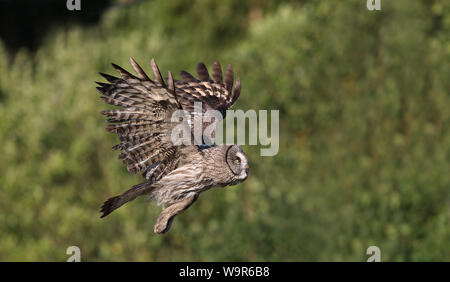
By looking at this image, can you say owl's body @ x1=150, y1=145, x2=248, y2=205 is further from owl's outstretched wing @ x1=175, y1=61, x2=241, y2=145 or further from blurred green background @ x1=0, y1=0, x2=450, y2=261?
blurred green background @ x1=0, y1=0, x2=450, y2=261

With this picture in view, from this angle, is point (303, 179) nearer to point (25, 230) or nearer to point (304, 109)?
point (304, 109)

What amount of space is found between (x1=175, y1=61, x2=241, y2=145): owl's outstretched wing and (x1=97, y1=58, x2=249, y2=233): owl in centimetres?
65

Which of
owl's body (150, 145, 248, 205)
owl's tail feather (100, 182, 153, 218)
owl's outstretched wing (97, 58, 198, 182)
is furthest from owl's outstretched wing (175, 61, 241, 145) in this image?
owl's tail feather (100, 182, 153, 218)

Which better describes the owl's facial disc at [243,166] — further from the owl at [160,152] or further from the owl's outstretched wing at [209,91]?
the owl's outstretched wing at [209,91]

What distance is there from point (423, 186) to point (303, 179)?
69.2 inches

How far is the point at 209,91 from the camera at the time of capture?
6.04 metres

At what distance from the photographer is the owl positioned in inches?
184

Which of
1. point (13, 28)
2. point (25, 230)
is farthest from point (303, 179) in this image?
point (13, 28)

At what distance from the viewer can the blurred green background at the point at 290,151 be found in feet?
39.5

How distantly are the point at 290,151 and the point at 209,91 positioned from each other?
272 inches

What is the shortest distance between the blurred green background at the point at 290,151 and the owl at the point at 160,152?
6.78m

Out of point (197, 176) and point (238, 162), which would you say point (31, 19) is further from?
point (238, 162)

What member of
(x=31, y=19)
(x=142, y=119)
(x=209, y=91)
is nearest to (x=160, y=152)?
(x=142, y=119)
